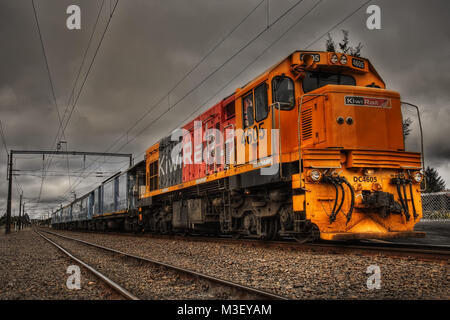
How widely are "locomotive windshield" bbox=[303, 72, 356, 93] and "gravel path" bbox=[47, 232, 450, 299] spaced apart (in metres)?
3.55

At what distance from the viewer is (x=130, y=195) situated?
19844 millimetres

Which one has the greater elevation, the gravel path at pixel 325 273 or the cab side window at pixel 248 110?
the cab side window at pixel 248 110

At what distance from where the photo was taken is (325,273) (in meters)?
5.42

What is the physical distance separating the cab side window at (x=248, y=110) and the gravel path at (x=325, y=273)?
3122 mm

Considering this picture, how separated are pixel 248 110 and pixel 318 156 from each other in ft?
8.83

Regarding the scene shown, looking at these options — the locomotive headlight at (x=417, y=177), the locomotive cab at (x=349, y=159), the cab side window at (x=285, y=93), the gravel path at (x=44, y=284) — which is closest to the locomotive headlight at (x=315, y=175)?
the locomotive cab at (x=349, y=159)

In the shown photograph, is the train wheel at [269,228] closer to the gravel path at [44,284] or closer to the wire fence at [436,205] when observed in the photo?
the gravel path at [44,284]

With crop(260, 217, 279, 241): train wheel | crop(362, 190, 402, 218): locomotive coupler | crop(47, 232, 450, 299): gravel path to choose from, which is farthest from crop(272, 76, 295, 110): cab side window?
crop(47, 232, 450, 299): gravel path

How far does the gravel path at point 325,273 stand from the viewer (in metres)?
4.27

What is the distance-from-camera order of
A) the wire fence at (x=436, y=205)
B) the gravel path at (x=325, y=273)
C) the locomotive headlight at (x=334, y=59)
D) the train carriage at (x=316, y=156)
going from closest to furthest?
the gravel path at (x=325, y=273)
the train carriage at (x=316, y=156)
the locomotive headlight at (x=334, y=59)
the wire fence at (x=436, y=205)

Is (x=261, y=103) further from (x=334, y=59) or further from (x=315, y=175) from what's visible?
(x=315, y=175)

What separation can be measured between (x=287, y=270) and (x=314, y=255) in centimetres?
144

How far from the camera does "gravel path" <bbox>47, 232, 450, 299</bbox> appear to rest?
14.0 ft
